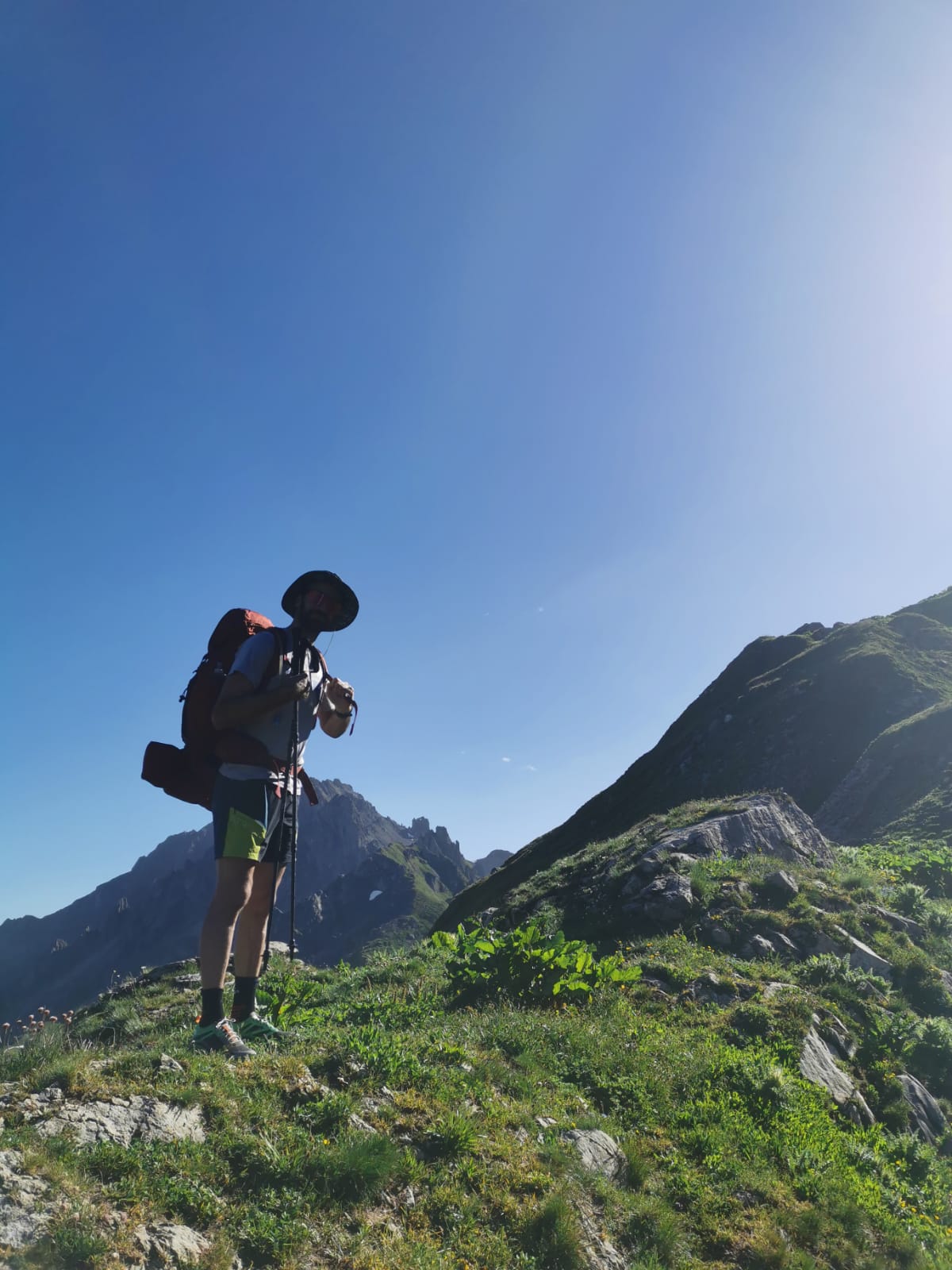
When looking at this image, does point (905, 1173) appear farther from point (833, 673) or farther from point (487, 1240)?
point (833, 673)

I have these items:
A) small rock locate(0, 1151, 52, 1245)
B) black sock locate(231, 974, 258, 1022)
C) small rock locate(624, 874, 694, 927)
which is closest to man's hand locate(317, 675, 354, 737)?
black sock locate(231, 974, 258, 1022)

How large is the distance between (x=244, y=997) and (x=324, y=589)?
3.47 m

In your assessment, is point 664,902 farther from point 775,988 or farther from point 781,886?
point 775,988

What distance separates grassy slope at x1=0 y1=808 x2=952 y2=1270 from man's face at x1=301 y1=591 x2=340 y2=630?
3346mm

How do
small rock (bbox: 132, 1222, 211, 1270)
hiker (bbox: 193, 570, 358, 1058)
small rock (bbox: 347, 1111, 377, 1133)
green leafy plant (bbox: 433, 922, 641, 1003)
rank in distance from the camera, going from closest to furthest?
small rock (bbox: 132, 1222, 211, 1270)
small rock (bbox: 347, 1111, 377, 1133)
hiker (bbox: 193, 570, 358, 1058)
green leafy plant (bbox: 433, 922, 641, 1003)

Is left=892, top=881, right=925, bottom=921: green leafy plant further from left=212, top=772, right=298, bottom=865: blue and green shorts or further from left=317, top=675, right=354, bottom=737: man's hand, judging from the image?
left=212, top=772, right=298, bottom=865: blue and green shorts

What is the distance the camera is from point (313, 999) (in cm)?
920

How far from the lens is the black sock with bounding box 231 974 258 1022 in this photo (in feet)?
17.7

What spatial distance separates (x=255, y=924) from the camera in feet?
17.5

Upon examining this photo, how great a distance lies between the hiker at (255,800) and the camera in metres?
4.93

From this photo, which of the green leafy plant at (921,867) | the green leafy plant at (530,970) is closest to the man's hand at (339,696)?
the green leafy plant at (530,970)

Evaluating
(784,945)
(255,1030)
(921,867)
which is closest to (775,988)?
(784,945)

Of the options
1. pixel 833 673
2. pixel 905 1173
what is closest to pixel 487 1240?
pixel 905 1173

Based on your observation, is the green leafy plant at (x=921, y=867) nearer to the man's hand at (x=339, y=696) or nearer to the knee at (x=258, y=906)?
the man's hand at (x=339, y=696)
